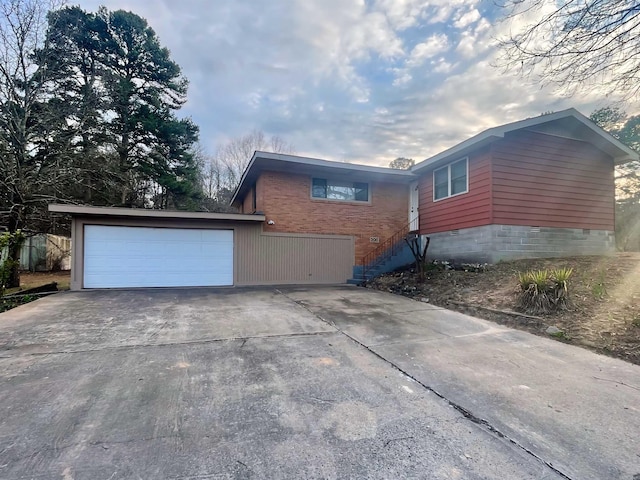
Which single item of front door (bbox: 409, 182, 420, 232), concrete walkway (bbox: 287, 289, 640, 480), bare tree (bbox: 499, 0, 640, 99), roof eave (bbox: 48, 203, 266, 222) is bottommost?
concrete walkway (bbox: 287, 289, 640, 480)

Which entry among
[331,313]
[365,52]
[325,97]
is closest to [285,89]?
[325,97]

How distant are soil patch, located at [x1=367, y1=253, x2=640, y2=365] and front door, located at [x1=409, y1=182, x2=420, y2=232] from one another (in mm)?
3083

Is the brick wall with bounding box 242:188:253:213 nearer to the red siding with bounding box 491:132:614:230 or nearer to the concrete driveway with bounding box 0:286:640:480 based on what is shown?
the concrete driveway with bounding box 0:286:640:480

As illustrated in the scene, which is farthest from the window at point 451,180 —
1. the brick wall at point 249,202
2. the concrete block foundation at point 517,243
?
the brick wall at point 249,202

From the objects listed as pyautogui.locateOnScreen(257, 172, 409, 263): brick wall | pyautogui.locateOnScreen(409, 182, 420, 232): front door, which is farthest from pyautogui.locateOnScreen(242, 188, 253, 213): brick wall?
pyautogui.locateOnScreen(409, 182, 420, 232): front door

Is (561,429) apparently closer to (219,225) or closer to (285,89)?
(219,225)

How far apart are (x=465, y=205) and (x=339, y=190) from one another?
4.67 meters

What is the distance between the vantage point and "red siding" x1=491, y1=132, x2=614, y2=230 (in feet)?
29.8

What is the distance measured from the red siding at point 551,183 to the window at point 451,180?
3.82 feet

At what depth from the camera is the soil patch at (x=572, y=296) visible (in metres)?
4.43

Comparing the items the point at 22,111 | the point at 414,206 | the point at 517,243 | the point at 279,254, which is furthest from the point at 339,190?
the point at 22,111

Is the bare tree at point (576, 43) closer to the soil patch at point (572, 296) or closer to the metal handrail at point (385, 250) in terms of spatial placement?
the soil patch at point (572, 296)

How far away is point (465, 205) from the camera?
990 centimetres

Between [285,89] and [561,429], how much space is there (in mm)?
14079
